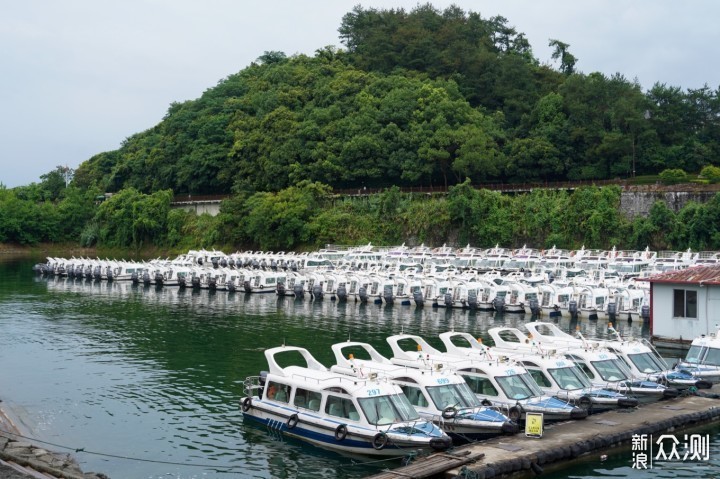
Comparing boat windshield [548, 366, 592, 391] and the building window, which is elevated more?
the building window

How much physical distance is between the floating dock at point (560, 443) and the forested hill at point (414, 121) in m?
72.7

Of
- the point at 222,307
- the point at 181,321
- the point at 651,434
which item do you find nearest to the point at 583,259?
the point at 222,307

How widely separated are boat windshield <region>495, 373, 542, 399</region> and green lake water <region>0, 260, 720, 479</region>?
12.1 feet

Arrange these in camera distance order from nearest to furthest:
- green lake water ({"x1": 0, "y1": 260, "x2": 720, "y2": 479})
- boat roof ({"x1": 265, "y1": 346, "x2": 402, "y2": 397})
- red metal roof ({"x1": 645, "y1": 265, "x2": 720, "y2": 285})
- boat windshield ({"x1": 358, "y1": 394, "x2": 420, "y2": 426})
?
boat windshield ({"x1": 358, "y1": 394, "x2": 420, "y2": 426}) → green lake water ({"x1": 0, "y1": 260, "x2": 720, "y2": 479}) → boat roof ({"x1": 265, "y1": 346, "x2": 402, "y2": 397}) → red metal roof ({"x1": 645, "y1": 265, "x2": 720, "y2": 285})

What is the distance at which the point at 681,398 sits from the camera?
29922 mm

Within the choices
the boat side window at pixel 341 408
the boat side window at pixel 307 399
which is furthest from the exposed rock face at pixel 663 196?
the boat side window at pixel 341 408

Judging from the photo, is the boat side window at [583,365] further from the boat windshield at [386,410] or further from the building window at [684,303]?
the building window at [684,303]

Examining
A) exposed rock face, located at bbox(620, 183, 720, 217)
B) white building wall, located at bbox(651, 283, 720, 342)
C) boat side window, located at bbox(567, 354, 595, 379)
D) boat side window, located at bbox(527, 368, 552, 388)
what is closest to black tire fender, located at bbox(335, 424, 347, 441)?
boat side window, located at bbox(527, 368, 552, 388)

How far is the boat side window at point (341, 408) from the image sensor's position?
25234mm

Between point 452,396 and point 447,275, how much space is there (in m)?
42.3

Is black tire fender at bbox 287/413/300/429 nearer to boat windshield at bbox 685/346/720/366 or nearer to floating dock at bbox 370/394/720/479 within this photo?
floating dock at bbox 370/394/720/479

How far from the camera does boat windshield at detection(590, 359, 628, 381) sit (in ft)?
99.2

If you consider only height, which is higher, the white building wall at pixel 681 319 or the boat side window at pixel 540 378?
the white building wall at pixel 681 319

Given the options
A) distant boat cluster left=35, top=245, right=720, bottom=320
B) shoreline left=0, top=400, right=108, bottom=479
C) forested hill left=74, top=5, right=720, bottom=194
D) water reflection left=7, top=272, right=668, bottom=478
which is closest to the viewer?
shoreline left=0, top=400, right=108, bottom=479
